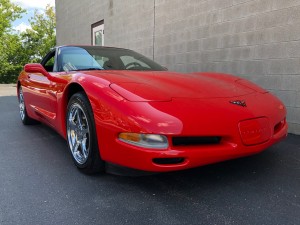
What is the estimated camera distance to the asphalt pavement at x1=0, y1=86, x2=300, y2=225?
1803 millimetres

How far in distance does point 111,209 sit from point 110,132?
1.63ft

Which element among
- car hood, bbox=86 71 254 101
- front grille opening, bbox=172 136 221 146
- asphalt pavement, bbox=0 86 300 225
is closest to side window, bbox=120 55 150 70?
car hood, bbox=86 71 254 101

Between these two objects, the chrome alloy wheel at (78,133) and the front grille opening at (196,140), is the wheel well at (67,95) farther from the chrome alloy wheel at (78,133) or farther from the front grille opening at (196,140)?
the front grille opening at (196,140)

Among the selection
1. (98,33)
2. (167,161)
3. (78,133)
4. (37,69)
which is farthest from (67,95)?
(98,33)

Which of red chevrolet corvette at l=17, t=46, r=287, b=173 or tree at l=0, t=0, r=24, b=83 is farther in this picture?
tree at l=0, t=0, r=24, b=83

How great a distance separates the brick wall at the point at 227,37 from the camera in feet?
12.7

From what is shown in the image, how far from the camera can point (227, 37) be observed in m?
4.74

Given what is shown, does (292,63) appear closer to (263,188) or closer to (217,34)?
(217,34)

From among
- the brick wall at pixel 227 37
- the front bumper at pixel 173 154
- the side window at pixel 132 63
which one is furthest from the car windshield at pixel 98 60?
the brick wall at pixel 227 37

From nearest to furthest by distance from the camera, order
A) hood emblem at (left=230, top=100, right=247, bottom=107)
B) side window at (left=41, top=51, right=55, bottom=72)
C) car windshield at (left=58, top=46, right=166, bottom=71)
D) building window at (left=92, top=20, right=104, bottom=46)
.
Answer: hood emblem at (left=230, top=100, right=247, bottom=107) < car windshield at (left=58, top=46, right=166, bottom=71) < side window at (left=41, top=51, right=55, bottom=72) < building window at (left=92, top=20, right=104, bottom=46)

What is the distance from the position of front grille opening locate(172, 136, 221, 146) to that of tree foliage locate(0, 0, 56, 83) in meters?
19.0

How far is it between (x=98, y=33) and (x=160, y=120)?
9122 millimetres

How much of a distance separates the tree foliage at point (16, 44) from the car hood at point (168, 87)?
18376 millimetres

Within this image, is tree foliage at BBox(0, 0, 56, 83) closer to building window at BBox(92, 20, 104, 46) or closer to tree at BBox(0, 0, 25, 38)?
tree at BBox(0, 0, 25, 38)
